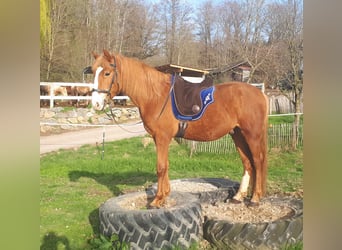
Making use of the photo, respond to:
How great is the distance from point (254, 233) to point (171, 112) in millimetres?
768

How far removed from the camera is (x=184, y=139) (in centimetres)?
198

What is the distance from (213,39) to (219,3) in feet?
0.65

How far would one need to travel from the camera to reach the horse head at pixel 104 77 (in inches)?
73.4

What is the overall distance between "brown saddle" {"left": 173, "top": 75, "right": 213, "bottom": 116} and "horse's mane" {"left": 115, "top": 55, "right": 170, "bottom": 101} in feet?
0.22

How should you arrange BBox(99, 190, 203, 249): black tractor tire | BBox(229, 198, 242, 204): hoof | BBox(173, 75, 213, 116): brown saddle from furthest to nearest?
BBox(229, 198, 242, 204): hoof → BBox(173, 75, 213, 116): brown saddle → BBox(99, 190, 203, 249): black tractor tire

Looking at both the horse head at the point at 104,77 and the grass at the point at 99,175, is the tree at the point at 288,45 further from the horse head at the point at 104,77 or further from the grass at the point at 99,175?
the horse head at the point at 104,77

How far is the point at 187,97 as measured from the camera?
1.93 meters

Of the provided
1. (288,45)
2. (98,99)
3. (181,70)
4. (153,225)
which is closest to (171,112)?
(181,70)

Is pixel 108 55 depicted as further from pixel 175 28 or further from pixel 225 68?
pixel 225 68

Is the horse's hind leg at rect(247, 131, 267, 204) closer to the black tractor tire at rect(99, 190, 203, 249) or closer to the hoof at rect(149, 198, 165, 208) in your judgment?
the black tractor tire at rect(99, 190, 203, 249)

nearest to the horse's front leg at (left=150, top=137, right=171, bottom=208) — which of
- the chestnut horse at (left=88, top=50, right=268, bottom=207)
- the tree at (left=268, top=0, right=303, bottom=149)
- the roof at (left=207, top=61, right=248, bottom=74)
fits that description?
the chestnut horse at (left=88, top=50, right=268, bottom=207)

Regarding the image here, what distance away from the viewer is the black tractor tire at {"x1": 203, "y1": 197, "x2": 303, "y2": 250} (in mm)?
1844
